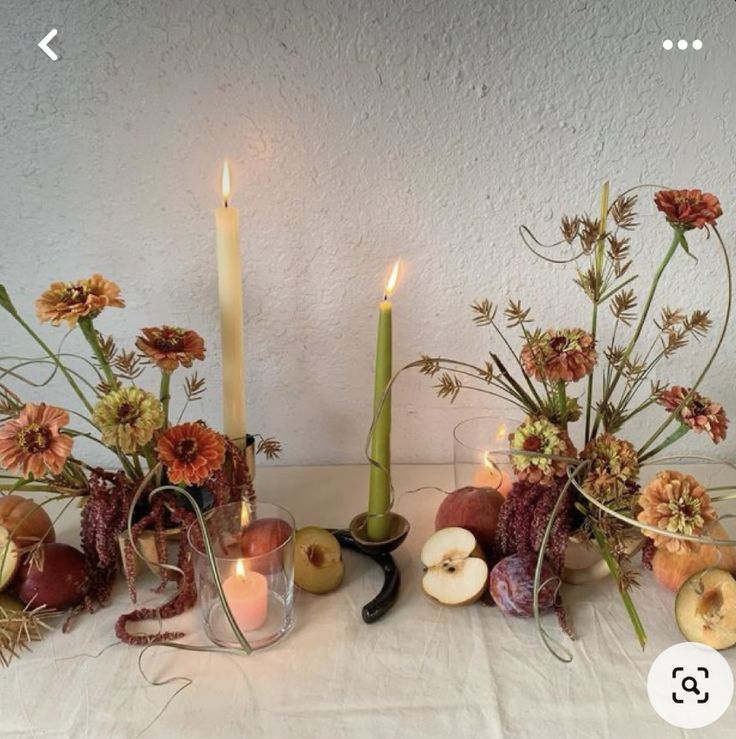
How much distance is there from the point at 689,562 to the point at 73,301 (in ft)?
1.76

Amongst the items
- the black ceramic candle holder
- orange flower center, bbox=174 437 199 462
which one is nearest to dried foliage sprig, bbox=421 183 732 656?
the black ceramic candle holder

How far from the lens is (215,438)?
597 millimetres

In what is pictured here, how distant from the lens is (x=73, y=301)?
58 centimetres

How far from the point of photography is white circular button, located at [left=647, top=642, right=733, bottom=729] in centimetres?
51

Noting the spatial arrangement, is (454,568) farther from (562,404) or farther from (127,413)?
(127,413)

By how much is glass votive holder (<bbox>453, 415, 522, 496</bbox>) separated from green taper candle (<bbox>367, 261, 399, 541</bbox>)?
8cm

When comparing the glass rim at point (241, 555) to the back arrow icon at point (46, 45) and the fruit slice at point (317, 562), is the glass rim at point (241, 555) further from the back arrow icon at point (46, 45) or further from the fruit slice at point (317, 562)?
the back arrow icon at point (46, 45)

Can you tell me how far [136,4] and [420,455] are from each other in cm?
55

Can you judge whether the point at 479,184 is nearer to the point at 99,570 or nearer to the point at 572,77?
the point at 572,77

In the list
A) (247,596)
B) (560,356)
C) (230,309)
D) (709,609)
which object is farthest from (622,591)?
(230,309)

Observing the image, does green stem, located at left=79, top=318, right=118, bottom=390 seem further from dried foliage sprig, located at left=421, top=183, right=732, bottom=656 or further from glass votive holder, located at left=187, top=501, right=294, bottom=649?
dried foliage sprig, located at left=421, top=183, right=732, bottom=656

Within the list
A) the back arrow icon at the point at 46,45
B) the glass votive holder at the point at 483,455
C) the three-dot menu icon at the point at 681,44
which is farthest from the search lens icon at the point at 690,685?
the back arrow icon at the point at 46,45

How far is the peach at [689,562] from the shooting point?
60cm

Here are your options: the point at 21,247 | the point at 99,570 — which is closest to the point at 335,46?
the point at 21,247
